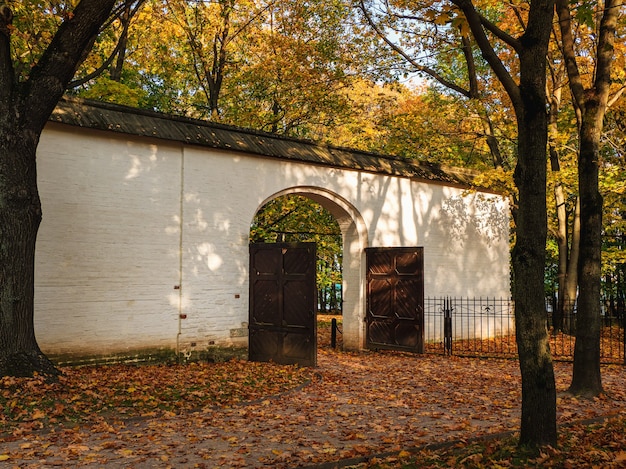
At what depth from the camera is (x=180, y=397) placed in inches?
318

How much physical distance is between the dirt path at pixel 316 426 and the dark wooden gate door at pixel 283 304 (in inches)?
47.7

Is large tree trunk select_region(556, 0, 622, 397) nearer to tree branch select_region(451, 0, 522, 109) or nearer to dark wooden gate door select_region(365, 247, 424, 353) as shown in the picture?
tree branch select_region(451, 0, 522, 109)

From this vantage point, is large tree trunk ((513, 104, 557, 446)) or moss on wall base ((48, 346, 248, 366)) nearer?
large tree trunk ((513, 104, 557, 446))

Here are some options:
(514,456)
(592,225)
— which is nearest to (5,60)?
(514,456)

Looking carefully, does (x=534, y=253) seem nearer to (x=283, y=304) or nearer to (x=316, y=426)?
(x=316, y=426)

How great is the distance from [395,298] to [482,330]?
445 centimetres

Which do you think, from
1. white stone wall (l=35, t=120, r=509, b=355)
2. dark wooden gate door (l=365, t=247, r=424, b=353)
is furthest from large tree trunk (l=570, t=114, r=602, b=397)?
white stone wall (l=35, t=120, r=509, b=355)

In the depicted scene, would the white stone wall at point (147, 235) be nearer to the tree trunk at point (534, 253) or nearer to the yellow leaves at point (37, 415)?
the yellow leaves at point (37, 415)

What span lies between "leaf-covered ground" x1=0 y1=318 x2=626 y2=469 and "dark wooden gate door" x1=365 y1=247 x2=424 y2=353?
2862 mm

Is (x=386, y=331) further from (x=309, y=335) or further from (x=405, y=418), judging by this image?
(x=405, y=418)

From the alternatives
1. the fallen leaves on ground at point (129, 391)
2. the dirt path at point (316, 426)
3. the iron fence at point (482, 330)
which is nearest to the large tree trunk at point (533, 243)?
the dirt path at point (316, 426)

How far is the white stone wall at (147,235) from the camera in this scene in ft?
32.7

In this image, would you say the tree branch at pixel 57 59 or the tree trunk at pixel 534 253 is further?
the tree branch at pixel 57 59

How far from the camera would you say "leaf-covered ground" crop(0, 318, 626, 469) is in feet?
17.7
